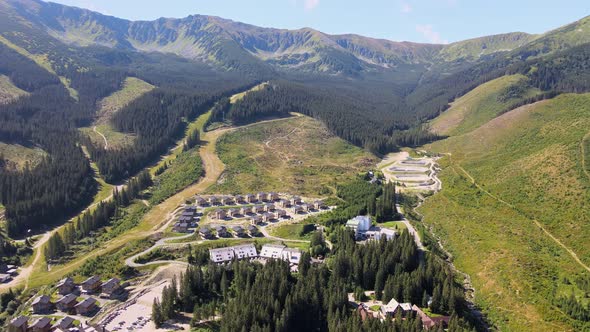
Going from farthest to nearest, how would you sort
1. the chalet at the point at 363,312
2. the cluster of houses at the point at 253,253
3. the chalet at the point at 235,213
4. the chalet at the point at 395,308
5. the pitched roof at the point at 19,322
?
1. the chalet at the point at 235,213
2. the cluster of houses at the point at 253,253
3. the pitched roof at the point at 19,322
4. the chalet at the point at 395,308
5. the chalet at the point at 363,312

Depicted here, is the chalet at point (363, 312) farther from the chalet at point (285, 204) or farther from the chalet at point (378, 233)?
A: the chalet at point (285, 204)

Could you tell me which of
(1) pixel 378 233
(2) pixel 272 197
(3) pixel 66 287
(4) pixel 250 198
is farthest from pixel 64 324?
(2) pixel 272 197

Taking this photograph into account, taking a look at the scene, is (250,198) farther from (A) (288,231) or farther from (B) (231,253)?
(B) (231,253)

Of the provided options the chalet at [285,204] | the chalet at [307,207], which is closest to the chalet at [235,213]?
the chalet at [285,204]

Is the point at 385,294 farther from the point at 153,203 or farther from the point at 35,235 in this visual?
the point at 35,235

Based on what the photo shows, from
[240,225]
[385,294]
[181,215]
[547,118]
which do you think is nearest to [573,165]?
[547,118]

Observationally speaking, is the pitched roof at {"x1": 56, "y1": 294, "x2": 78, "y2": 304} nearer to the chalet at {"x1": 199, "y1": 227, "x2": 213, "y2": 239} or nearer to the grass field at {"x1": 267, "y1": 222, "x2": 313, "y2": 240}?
the chalet at {"x1": 199, "y1": 227, "x2": 213, "y2": 239}
